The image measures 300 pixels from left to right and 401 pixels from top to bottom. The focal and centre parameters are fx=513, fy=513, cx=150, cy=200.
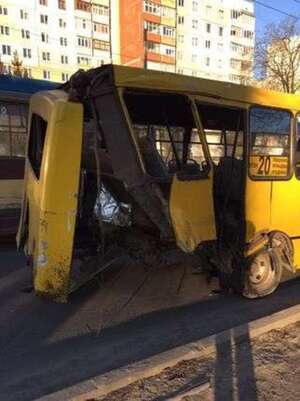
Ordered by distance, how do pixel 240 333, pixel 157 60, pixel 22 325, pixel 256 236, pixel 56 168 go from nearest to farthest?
pixel 240 333
pixel 56 168
pixel 22 325
pixel 256 236
pixel 157 60

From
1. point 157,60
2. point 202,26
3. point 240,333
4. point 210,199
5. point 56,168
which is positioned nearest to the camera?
point 240,333

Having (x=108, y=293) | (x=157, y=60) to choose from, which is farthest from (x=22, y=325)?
(x=157, y=60)

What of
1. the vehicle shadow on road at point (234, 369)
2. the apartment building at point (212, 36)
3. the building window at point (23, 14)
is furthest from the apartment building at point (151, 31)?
the vehicle shadow on road at point (234, 369)

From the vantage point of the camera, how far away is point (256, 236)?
6238 millimetres

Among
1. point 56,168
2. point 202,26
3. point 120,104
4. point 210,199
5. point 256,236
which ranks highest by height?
point 202,26

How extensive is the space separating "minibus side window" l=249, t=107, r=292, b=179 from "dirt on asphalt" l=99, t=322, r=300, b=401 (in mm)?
2235

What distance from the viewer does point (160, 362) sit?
4098mm

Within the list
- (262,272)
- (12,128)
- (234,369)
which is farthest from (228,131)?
(12,128)

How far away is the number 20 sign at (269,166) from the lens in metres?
6.11

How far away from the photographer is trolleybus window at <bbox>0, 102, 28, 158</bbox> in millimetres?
11914

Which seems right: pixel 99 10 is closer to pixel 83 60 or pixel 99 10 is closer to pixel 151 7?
pixel 83 60

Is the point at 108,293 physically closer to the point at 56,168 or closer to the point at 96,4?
the point at 56,168

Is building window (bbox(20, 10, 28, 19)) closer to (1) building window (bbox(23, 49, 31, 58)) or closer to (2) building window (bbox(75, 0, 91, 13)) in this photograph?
(1) building window (bbox(23, 49, 31, 58))

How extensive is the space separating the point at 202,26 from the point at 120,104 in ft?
261
